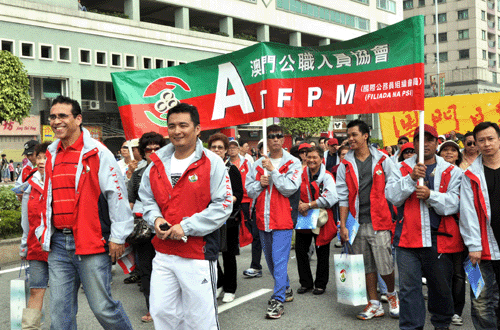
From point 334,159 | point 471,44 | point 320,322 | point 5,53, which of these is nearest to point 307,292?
point 320,322

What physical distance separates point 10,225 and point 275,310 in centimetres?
572

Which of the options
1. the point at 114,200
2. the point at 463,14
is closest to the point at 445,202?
the point at 114,200

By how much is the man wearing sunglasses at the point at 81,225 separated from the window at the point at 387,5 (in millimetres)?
58630

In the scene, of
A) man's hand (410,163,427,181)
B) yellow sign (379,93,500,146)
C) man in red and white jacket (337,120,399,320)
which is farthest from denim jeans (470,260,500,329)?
yellow sign (379,93,500,146)

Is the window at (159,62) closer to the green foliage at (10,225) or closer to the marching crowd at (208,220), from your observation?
the green foliage at (10,225)

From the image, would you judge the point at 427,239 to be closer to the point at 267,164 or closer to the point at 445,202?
the point at 445,202

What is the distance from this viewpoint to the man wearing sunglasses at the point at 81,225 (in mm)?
3887

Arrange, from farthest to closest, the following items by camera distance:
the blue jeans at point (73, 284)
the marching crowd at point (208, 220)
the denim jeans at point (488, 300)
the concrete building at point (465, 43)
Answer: the concrete building at point (465, 43) < the denim jeans at point (488, 300) < the blue jeans at point (73, 284) < the marching crowd at point (208, 220)

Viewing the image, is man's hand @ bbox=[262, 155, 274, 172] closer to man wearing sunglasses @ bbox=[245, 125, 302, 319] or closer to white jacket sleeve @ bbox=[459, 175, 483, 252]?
man wearing sunglasses @ bbox=[245, 125, 302, 319]

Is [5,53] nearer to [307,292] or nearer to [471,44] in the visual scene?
[307,292]

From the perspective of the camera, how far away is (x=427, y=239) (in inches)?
180

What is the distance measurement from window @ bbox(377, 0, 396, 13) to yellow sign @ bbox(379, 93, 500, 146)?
158ft

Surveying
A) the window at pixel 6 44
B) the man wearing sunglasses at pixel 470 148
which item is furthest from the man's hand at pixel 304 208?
the window at pixel 6 44

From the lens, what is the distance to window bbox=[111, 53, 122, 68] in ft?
120
